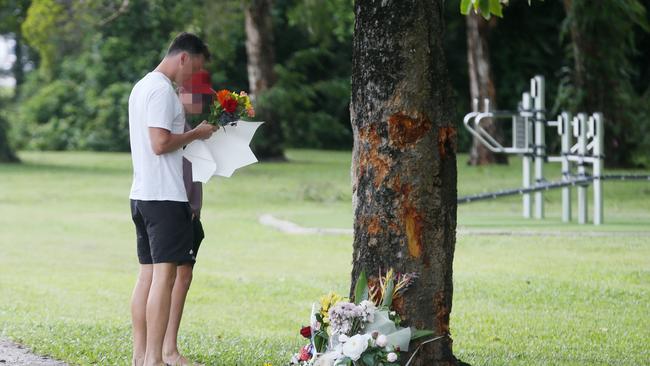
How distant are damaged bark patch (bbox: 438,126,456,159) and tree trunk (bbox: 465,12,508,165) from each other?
84.9ft

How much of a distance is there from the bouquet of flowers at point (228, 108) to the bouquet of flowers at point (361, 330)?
1.17 metres

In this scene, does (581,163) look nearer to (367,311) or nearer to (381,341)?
(367,311)

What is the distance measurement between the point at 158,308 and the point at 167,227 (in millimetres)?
463

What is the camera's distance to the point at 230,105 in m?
6.61

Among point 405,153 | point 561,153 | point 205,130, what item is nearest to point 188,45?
point 205,130

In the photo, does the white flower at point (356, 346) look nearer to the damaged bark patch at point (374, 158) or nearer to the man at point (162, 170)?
the damaged bark patch at point (374, 158)

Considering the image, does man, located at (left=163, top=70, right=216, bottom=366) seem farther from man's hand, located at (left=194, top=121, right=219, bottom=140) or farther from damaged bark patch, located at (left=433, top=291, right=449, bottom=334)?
damaged bark patch, located at (left=433, top=291, right=449, bottom=334)

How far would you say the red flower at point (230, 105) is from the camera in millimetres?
6590

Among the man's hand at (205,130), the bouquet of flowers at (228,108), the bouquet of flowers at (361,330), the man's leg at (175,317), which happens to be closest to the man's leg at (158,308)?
the man's leg at (175,317)

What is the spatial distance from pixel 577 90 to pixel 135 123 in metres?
24.5

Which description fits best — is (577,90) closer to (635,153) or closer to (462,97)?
(635,153)

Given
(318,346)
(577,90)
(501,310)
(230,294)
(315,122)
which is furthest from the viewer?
(315,122)

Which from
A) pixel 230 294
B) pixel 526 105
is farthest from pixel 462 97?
pixel 230 294

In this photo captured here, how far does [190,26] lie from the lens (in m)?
36.1
